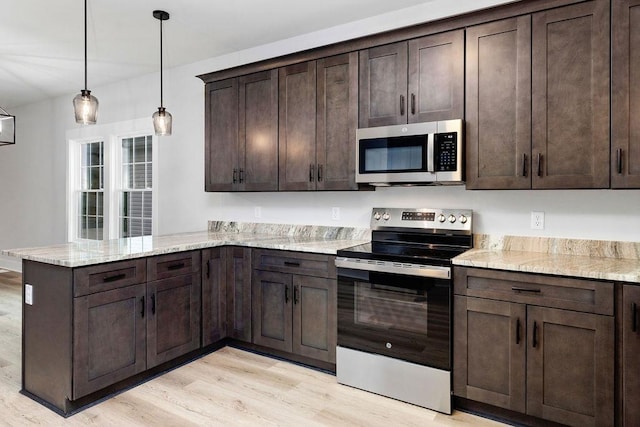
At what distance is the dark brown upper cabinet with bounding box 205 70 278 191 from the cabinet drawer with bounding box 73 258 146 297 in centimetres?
126

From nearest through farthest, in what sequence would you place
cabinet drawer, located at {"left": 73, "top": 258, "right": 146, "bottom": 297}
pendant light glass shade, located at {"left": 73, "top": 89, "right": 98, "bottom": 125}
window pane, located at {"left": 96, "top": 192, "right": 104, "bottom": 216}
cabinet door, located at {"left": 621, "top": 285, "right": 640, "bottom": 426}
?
1. cabinet door, located at {"left": 621, "top": 285, "right": 640, "bottom": 426}
2. cabinet drawer, located at {"left": 73, "top": 258, "right": 146, "bottom": 297}
3. pendant light glass shade, located at {"left": 73, "top": 89, "right": 98, "bottom": 125}
4. window pane, located at {"left": 96, "top": 192, "right": 104, "bottom": 216}

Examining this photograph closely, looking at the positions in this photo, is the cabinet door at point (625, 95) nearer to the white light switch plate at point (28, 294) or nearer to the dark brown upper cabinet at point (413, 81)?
the dark brown upper cabinet at point (413, 81)

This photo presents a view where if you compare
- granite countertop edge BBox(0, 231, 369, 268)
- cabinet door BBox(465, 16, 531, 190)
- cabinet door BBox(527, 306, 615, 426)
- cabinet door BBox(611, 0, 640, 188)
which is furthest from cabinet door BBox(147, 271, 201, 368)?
cabinet door BBox(611, 0, 640, 188)

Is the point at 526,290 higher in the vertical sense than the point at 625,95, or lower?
lower

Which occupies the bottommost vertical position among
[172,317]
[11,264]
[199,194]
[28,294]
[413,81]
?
[11,264]

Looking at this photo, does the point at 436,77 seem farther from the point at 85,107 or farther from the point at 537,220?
the point at 85,107

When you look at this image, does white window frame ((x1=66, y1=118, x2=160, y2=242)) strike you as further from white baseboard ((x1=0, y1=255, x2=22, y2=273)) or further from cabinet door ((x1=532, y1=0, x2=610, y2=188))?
cabinet door ((x1=532, y1=0, x2=610, y2=188))

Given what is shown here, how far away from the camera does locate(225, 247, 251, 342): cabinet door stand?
10.7 ft

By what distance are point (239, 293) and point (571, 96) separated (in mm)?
2654

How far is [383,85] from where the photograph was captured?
2.93 m

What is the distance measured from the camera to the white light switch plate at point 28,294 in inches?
100

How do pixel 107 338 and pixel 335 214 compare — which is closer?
pixel 107 338

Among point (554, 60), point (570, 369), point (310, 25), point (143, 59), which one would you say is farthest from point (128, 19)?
point (570, 369)

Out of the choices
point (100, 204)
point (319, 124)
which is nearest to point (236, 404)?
point (319, 124)
